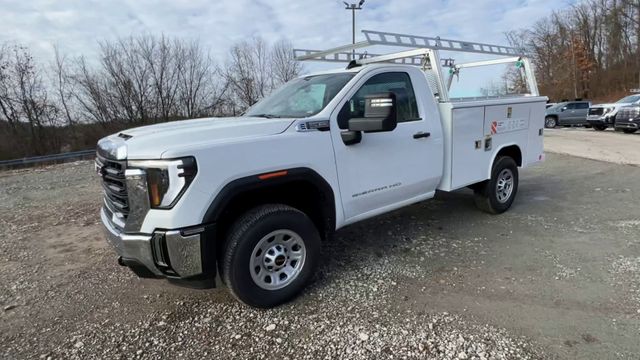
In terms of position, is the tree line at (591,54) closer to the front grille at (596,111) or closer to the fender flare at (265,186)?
the front grille at (596,111)

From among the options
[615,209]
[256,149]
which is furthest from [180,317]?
[615,209]

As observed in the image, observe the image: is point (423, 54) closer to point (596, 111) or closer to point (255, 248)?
point (255, 248)

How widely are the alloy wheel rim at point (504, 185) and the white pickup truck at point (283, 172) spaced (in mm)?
899

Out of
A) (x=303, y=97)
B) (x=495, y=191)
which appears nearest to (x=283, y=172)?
(x=303, y=97)

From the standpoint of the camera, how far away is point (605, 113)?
19688 millimetres

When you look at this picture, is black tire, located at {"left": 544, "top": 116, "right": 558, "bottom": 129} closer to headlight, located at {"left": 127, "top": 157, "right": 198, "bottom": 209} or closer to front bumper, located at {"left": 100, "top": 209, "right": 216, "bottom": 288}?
front bumper, located at {"left": 100, "top": 209, "right": 216, "bottom": 288}

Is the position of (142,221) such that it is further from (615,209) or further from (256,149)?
(615,209)

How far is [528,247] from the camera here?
439 centimetres

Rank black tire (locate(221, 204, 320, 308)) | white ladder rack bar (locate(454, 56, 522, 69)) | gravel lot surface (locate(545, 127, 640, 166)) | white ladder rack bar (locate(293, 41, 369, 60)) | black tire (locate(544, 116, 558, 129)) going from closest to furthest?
1. black tire (locate(221, 204, 320, 308))
2. white ladder rack bar (locate(293, 41, 369, 60))
3. white ladder rack bar (locate(454, 56, 522, 69))
4. gravel lot surface (locate(545, 127, 640, 166))
5. black tire (locate(544, 116, 558, 129))

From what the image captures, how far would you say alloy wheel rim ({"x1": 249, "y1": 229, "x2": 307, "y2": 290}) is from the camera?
123 inches

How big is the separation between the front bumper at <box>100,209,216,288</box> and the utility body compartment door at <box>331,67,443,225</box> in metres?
1.29

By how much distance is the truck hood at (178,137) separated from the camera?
8.95ft

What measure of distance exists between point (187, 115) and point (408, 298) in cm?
2522

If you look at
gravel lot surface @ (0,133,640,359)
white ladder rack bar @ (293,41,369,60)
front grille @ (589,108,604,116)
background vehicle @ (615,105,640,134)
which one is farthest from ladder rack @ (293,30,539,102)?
front grille @ (589,108,604,116)
